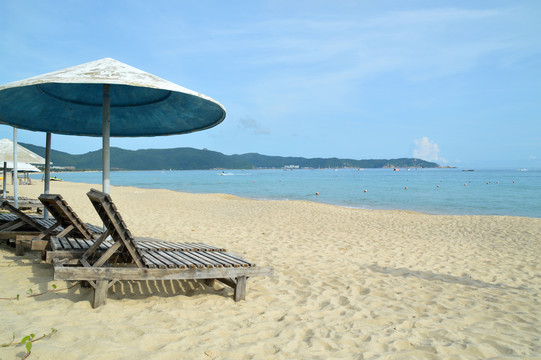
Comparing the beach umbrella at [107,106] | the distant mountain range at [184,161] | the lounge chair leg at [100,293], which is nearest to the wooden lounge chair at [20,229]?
the beach umbrella at [107,106]

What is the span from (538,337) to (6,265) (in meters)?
6.22

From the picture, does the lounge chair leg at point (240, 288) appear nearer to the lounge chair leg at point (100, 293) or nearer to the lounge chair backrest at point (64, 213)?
the lounge chair leg at point (100, 293)

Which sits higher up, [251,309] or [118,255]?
[118,255]

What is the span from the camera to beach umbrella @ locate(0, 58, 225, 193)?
4.09 metres

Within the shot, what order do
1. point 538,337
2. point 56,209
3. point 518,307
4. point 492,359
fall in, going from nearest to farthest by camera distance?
point 492,359 → point 538,337 → point 518,307 → point 56,209

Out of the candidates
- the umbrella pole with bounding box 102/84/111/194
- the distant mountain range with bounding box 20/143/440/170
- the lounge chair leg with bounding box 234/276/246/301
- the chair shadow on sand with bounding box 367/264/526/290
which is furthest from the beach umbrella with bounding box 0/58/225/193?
the distant mountain range with bounding box 20/143/440/170

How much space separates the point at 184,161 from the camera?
172 meters

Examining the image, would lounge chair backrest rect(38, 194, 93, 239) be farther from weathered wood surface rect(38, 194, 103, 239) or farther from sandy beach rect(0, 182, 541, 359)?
sandy beach rect(0, 182, 541, 359)

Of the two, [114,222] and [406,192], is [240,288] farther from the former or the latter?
[406,192]

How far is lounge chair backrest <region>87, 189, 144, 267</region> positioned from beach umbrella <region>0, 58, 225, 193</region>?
127 cm

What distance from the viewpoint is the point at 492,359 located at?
2.76 m

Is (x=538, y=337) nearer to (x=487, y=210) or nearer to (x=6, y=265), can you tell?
(x=6, y=265)

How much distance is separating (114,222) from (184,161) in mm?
173966

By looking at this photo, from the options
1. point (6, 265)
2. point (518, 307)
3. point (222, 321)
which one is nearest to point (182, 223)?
point (6, 265)
